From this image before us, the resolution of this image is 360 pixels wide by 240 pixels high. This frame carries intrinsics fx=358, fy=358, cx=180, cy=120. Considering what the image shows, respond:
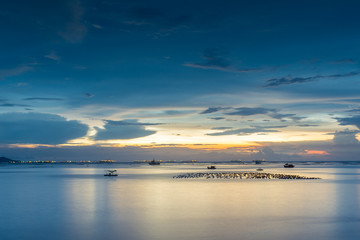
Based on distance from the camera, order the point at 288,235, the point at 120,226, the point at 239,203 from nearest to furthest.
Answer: the point at 288,235 → the point at 120,226 → the point at 239,203

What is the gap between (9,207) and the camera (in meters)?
36.3

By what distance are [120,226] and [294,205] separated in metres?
19.3

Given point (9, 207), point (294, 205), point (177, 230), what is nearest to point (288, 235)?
point (177, 230)

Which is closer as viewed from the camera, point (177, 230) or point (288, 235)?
point (288, 235)

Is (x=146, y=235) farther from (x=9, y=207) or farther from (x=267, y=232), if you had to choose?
(x=9, y=207)

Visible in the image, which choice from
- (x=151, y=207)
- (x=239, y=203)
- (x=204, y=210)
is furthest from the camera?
(x=239, y=203)

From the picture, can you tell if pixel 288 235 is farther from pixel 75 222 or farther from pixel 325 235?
pixel 75 222

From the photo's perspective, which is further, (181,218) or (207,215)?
(207,215)

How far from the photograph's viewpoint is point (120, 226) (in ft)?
84.8

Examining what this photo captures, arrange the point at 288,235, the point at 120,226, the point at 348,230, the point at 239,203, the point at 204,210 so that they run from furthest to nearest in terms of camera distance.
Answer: the point at 239,203, the point at 204,210, the point at 120,226, the point at 348,230, the point at 288,235

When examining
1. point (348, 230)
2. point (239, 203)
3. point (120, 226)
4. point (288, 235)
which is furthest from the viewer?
point (239, 203)

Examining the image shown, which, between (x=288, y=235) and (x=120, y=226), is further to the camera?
(x=120, y=226)

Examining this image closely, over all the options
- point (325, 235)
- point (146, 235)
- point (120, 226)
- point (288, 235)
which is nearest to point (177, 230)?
point (146, 235)

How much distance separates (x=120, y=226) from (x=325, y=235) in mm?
13871
